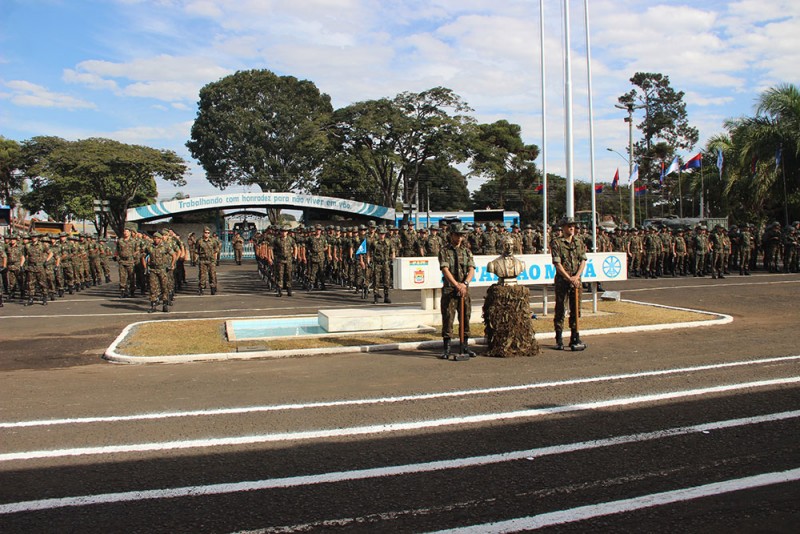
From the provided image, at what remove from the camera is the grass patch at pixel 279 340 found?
36.2ft

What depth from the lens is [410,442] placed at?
229 inches

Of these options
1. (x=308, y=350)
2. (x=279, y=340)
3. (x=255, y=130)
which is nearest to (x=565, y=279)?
(x=308, y=350)

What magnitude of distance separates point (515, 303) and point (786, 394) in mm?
3900

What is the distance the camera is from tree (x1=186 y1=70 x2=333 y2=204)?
62.4 meters

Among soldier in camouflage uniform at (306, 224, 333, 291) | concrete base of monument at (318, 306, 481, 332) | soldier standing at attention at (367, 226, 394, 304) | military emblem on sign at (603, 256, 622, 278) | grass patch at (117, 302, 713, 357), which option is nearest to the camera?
grass patch at (117, 302, 713, 357)

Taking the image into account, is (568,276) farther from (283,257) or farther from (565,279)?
(283,257)

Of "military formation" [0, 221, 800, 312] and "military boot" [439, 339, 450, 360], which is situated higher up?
"military formation" [0, 221, 800, 312]

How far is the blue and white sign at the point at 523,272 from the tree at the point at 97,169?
43470 mm

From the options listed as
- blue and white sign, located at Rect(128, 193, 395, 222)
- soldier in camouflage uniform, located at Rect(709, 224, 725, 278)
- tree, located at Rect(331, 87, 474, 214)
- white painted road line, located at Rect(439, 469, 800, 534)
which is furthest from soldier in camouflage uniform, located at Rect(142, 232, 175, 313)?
tree, located at Rect(331, 87, 474, 214)

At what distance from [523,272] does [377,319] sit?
11.3ft

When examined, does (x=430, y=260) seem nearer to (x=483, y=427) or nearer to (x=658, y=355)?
(x=658, y=355)

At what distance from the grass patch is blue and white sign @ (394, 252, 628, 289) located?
887mm

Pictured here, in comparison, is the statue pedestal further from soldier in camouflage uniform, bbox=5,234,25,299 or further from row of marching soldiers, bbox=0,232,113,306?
soldier in camouflage uniform, bbox=5,234,25,299

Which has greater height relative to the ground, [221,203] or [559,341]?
[221,203]
